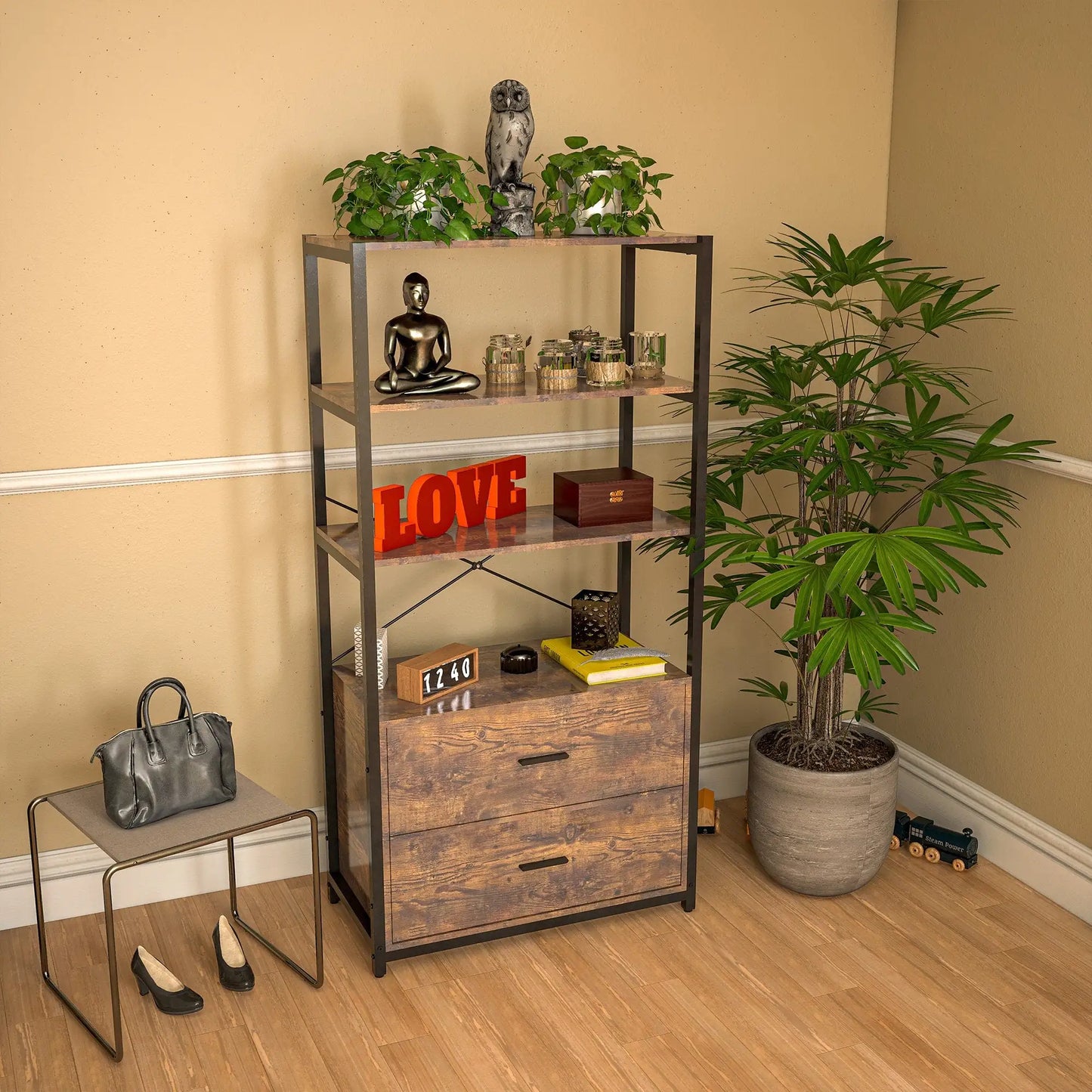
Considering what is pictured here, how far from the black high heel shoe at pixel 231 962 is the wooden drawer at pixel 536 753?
44 cm

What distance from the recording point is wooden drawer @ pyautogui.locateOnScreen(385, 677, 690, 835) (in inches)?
104

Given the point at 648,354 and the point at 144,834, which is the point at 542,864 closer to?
the point at 144,834

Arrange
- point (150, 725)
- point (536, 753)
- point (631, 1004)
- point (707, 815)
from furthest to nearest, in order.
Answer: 1. point (707, 815)
2. point (536, 753)
3. point (631, 1004)
4. point (150, 725)

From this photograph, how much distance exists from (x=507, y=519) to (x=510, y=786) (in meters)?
0.60

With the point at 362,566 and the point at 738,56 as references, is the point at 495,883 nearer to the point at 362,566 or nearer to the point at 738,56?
the point at 362,566

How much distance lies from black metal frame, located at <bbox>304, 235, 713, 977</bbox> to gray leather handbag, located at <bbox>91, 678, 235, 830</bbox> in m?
0.31

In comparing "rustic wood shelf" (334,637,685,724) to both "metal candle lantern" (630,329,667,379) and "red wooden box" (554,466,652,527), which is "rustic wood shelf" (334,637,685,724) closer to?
"red wooden box" (554,466,652,527)

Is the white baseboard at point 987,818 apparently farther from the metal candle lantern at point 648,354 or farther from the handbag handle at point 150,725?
the handbag handle at point 150,725

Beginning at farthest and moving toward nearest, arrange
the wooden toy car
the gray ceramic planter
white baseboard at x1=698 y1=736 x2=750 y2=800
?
white baseboard at x1=698 y1=736 x2=750 y2=800 < the wooden toy car < the gray ceramic planter

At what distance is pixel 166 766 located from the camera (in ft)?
8.19

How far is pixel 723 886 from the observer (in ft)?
10.2

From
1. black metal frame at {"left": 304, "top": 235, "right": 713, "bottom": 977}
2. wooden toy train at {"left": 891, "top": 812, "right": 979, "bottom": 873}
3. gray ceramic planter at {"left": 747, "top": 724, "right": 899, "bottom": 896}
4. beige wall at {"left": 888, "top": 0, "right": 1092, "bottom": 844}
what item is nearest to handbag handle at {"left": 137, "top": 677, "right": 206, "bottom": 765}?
black metal frame at {"left": 304, "top": 235, "right": 713, "bottom": 977}

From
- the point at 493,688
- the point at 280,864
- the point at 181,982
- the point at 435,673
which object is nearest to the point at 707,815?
the point at 493,688

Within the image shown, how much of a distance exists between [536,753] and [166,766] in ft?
2.53
